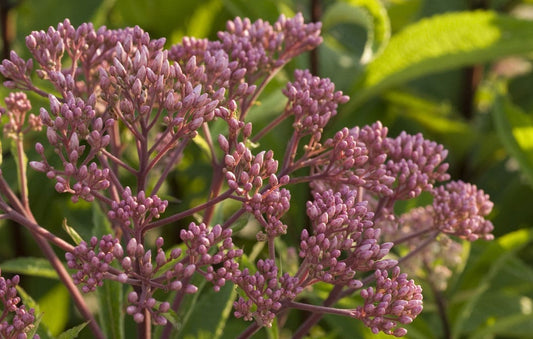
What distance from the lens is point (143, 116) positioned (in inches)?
39.3

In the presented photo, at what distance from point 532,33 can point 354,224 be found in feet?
3.85

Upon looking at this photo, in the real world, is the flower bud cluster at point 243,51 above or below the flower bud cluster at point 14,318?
above

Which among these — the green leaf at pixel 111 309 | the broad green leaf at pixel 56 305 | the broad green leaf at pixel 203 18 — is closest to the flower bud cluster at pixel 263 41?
the green leaf at pixel 111 309

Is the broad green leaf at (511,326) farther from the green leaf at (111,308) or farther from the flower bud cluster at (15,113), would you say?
the flower bud cluster at (15,113)

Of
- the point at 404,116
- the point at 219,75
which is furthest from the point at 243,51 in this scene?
the point at 404,116

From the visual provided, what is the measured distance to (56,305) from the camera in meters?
1.97

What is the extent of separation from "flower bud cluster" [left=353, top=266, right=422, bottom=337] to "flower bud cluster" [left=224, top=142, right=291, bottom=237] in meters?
0.15

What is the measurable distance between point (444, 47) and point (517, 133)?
286 mm

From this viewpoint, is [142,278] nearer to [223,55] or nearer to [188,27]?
[223,55]

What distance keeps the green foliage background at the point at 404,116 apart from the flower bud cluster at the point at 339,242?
33 cm

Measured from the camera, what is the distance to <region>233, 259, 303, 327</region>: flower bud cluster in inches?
38.7

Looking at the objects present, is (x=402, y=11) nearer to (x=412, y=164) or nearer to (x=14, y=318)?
(x=412, y=164)

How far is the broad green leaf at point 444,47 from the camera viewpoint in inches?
76.7

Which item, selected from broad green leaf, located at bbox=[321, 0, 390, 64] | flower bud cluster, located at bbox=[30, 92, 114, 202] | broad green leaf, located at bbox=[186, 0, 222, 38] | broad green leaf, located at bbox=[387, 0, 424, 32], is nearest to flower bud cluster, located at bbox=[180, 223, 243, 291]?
flower bud cluster, located at bbox=[30, 92, 114, 202]
